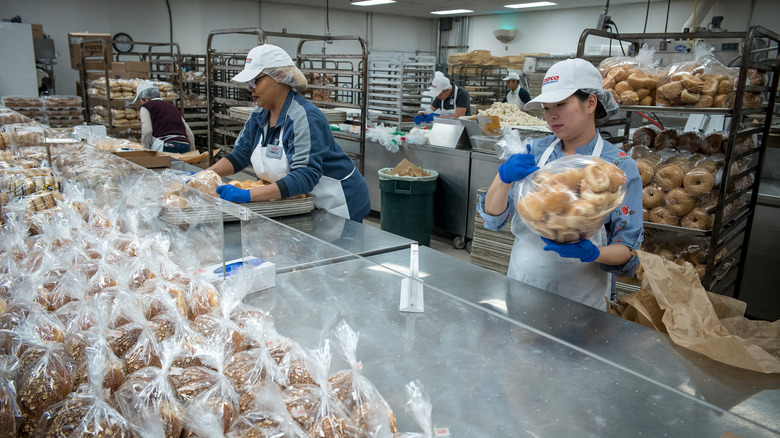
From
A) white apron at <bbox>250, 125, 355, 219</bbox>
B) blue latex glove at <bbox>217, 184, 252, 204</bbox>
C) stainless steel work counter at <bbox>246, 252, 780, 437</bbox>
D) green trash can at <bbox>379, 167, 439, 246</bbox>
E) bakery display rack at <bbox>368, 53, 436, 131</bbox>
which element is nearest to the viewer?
stainless steel work counter at <bbox>246, 252, 780, 437</bbox>

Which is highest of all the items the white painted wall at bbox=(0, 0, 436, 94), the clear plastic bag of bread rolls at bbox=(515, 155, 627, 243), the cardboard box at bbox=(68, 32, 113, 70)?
the white painted wall at bbox=(0, 0, 436, 94)

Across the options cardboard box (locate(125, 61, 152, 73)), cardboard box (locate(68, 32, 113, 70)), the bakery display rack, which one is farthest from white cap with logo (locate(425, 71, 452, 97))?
cardboard box (locate(125, 61, 152, 73))

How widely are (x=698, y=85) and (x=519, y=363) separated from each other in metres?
2.48

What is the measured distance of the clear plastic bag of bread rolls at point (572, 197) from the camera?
57.7 inches

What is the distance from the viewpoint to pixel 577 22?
12.6 m

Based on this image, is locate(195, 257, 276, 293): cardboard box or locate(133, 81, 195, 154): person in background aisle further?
locate(133, 81, 195, 154): person in background aisle

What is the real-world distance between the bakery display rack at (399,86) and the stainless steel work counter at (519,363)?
20.2 feet

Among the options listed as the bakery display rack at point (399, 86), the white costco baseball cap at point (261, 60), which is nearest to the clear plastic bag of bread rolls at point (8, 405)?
the white costco baseball cap at point (261, 60)

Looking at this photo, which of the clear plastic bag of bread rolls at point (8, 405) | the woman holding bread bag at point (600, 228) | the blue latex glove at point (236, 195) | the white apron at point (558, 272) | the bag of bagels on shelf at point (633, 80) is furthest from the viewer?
the bag of bagels on shelf at point (633, 80)

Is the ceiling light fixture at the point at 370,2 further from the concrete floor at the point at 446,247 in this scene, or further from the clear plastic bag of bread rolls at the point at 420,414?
the clear plastic bag of bread rolls at the point at 420,414

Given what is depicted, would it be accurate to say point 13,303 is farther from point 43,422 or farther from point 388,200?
point 388,200

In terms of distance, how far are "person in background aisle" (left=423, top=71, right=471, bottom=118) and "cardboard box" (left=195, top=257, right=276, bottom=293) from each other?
6.90 meters

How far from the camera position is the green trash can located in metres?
5.23

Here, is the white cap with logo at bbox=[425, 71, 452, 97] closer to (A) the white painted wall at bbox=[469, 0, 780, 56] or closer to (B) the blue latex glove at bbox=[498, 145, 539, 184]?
(A) the white painted wall at bbox=[469, 0, 780, 56]
